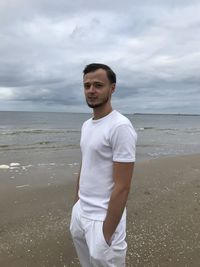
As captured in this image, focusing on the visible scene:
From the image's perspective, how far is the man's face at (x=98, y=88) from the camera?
2871 millimetres

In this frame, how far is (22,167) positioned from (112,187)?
11.5 m

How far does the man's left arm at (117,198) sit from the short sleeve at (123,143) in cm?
5

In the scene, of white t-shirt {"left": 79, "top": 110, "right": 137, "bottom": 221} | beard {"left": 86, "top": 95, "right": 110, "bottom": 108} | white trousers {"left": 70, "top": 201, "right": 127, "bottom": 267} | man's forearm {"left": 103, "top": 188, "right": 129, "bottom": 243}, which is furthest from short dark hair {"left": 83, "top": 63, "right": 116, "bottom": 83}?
white trousers {"left": 70, "top": 201, "right": 127, "bottom": 267}

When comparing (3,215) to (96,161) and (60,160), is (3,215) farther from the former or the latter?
(60,160)

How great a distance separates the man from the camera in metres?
2.69

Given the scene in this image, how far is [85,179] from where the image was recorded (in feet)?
9.78

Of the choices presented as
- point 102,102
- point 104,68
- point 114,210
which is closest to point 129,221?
point 114,210

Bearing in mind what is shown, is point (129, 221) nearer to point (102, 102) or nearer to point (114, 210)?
point (114, 210)

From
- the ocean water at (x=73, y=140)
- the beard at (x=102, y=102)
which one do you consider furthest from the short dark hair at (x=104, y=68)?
the ocean water at (x=73, y=140)

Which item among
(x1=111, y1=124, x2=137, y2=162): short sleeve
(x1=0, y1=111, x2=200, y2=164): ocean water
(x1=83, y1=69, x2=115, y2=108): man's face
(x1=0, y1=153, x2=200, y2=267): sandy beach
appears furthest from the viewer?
(x1=0, y1=111, x2=200, y2=164): ocean water

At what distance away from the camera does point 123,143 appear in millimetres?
2656

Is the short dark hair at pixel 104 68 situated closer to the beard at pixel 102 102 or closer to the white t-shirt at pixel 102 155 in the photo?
the beard at pixel 102 102

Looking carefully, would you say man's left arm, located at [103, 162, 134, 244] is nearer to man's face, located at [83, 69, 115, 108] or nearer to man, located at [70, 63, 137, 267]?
man, located at [70, 63, 137, 267]

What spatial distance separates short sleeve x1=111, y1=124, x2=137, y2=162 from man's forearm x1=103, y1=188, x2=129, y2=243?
261 mm
